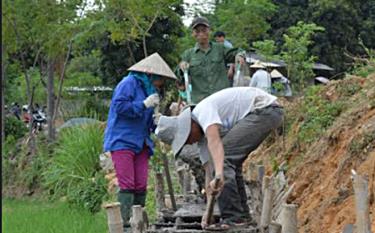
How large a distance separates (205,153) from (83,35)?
11.2m

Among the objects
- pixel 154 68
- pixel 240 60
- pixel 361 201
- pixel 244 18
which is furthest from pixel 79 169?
pixel 361 201

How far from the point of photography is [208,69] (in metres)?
7.88

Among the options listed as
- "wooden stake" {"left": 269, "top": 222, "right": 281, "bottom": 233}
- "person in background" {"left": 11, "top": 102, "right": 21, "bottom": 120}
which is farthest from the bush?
"wooden stake" {"left": 269, "top": 222, "right": 281, "bottom": 233}

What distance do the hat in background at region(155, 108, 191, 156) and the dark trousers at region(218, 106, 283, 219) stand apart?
30 centimetres

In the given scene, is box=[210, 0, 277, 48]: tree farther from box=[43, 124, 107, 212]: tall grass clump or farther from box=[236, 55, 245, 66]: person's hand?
box=[236, 55, 245, 66]: person's hand

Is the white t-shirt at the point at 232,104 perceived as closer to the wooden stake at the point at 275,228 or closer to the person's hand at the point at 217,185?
the person's hand at the point at 217,185

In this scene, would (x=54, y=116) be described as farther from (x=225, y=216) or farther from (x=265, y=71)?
(x=225, y=216)

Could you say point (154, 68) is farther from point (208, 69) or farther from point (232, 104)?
point (232, 104)

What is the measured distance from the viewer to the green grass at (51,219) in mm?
10516

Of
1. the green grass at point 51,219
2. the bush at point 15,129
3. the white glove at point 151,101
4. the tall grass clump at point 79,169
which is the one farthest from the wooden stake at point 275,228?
the bush at point 15,129

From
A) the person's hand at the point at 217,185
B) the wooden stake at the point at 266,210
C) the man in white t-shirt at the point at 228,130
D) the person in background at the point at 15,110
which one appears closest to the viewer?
the person's hand at the point at 217,185

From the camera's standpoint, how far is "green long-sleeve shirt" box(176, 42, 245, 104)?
7.88 meters

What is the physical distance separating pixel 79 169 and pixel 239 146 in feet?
30.0

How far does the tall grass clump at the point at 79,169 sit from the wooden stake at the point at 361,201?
30.0 ft
